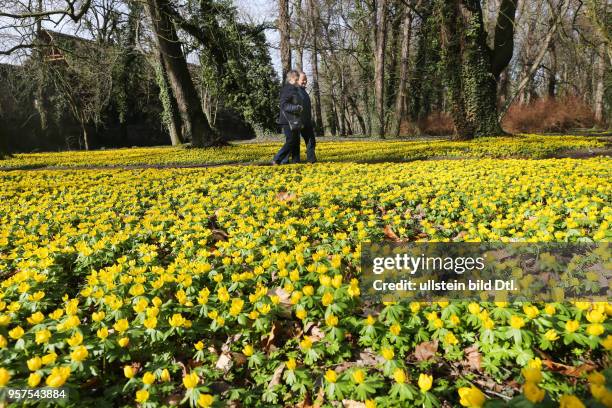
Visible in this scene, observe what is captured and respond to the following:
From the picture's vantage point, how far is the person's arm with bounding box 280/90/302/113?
8.12 metres

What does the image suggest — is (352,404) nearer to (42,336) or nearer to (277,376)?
(277,376)

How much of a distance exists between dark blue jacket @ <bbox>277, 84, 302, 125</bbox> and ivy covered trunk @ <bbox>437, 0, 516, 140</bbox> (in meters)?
8.22

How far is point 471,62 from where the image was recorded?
13516 millimetres

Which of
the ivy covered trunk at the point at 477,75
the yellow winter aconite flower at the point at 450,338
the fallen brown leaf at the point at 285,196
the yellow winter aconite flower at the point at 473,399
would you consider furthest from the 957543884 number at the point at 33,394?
the ivy covered trunk at the point at 477,75

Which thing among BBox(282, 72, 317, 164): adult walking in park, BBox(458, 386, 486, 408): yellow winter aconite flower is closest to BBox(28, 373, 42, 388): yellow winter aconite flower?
BBox(458, 386, 486, 408): yellow winter aconite flower

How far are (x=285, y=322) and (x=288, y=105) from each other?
6.41 meters

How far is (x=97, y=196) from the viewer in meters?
5.88

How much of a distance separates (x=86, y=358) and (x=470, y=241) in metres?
2.66

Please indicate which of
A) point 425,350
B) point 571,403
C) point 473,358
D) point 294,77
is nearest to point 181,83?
point 294,77

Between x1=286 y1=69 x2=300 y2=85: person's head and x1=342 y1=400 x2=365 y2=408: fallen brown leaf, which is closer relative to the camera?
x1=342 y1=400 x2=365 y2=408: fallen brown leaf

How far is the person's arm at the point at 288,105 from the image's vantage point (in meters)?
8.12

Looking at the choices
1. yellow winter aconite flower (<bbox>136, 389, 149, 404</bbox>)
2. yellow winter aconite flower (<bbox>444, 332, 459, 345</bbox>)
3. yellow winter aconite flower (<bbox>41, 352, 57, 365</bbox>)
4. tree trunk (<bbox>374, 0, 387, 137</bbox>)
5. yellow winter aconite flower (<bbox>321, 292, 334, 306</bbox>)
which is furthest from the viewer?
tree trunk (<bbox>374, 0, 387, 137</bbox>)

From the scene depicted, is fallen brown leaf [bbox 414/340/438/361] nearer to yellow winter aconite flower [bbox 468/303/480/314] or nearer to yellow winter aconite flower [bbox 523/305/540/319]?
yellow winter aconite flower [bbox 468/303/480/314]

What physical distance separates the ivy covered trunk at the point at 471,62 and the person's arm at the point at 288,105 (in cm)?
826
